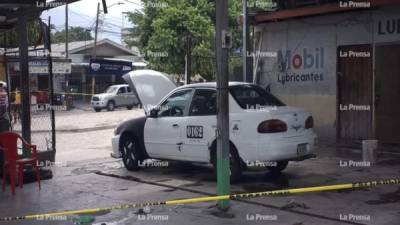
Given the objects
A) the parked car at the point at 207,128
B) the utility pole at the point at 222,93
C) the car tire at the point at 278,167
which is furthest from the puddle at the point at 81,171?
the utility pole at the point at 222,93

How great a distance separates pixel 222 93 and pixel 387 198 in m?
2.77

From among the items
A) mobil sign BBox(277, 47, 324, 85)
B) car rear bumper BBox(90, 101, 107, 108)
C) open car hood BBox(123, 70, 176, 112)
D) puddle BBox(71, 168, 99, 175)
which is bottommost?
puddle BBox(71, 168, 99, 175)

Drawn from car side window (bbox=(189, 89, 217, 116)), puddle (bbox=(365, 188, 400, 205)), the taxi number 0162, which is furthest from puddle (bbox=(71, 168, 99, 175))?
puddle (bbox=(365, 188, 400, 205))

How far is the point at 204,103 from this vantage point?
9.96m

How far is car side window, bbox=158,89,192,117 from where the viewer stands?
33.8ft

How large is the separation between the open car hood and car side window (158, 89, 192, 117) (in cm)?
97

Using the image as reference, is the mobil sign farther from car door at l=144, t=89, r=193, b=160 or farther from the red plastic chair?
the red plastic chair

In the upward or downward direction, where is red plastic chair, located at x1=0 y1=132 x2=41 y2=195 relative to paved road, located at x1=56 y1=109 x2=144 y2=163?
upward

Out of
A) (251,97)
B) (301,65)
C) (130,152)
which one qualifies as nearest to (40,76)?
(301,65)

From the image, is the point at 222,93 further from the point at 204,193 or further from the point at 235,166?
the point at 235,166

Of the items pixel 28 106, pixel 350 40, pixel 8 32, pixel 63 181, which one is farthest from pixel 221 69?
pixel 8 32

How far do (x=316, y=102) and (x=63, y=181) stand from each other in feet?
22.9

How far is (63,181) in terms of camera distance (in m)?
10.5

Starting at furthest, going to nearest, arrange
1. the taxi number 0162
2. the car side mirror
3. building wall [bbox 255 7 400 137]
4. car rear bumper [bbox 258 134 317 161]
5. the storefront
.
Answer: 1. the storefront
2. building wall [bbox 255 7 400 137]
3. the car side mirror
4. the taxi number 0162
5. car rear bumper [bbox 258 134 317 161]
